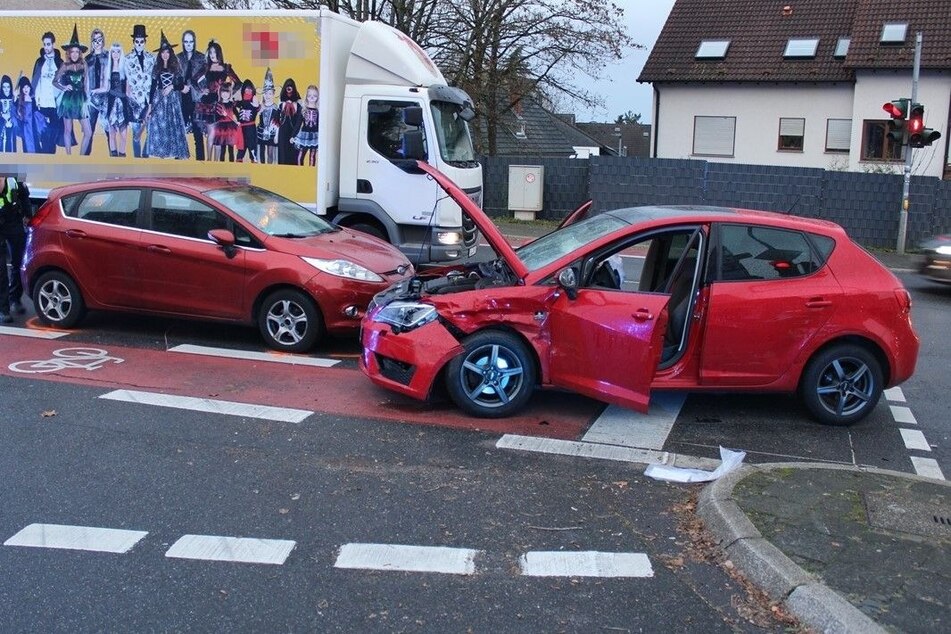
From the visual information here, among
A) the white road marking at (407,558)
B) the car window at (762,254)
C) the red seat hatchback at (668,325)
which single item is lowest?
the white road marking at (407,558)

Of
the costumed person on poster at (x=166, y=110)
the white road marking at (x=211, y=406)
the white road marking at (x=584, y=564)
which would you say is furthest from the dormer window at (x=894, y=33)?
the white road marking at (x=584, y=564)

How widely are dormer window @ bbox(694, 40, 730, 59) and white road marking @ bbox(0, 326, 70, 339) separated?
27.0 metres

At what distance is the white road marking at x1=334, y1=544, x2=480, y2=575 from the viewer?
426cm

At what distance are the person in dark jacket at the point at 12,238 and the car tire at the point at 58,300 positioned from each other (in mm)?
579

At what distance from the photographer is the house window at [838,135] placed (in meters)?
29.6

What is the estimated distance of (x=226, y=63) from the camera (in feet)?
39.2

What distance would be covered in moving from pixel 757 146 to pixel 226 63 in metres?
23.1

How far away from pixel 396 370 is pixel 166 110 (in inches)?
293

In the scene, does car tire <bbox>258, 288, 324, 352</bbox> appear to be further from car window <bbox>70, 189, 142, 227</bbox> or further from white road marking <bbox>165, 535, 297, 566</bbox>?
white road marking <bbox>165, 535, 297, 566</bbox>

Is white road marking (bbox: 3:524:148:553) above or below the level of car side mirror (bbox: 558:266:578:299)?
below

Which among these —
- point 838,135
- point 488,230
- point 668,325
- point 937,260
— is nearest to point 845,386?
point 668,325

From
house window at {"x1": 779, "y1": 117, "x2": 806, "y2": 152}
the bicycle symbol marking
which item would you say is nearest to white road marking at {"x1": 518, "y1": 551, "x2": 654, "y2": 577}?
the bicycle symbol marking

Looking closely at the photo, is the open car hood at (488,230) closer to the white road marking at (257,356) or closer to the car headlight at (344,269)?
the car headlight at (344,269)

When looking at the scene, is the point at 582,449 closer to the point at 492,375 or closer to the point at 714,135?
the point at 492,375
